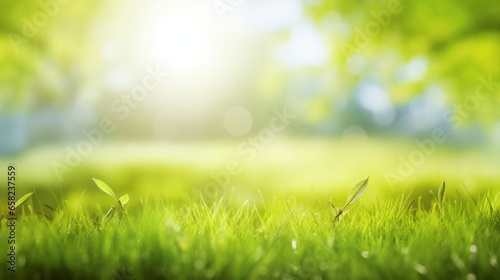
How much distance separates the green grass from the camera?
1.41 m

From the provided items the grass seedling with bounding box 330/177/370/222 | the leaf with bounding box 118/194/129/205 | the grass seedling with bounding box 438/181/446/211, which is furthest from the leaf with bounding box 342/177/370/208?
the leaf with bounding box 118/194/129/205

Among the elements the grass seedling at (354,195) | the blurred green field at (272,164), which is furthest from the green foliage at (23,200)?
the blurred green field at (272,164)

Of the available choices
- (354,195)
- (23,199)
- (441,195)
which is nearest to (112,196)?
(23,199)

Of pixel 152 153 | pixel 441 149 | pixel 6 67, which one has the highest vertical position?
pixel 6 67

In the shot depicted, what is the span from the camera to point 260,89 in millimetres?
5422

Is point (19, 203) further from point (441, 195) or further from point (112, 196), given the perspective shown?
point (441, 195)

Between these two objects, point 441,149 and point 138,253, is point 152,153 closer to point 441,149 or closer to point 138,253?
point 441,149

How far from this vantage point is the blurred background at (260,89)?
434 cm

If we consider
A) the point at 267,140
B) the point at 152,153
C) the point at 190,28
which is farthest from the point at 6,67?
the point at 267,140

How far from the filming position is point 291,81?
5195 millimetres

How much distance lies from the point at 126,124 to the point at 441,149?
316 cm

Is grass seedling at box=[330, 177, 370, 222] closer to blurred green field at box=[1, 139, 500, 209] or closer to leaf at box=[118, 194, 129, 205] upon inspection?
leaf at box=[118, 194, 129, 205]

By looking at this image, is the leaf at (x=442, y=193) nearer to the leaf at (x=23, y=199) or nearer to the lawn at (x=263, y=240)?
the lawn at (x=263, y=240)

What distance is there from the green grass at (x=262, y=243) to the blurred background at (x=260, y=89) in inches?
84.6
